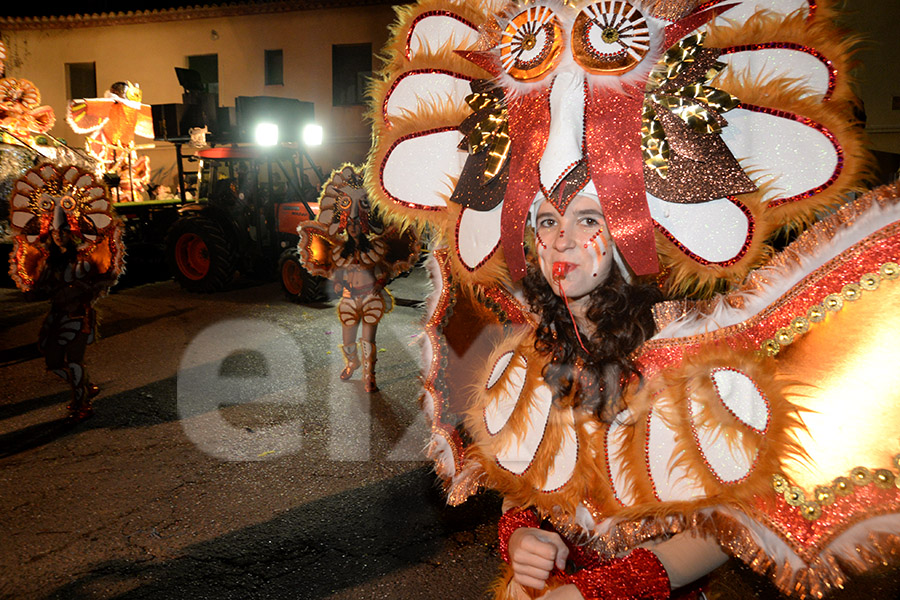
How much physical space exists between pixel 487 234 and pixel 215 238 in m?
8.71

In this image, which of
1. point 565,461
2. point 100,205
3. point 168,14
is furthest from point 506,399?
point 168,14

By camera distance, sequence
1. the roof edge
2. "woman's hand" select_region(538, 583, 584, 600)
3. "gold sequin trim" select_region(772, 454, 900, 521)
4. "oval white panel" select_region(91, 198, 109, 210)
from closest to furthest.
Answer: "gold sequin trim" select_region(772, 454, 900, 521) → "woman's hand" select_region(538, 583, 584, 600) → "oval white panel" select_region(91, 198, 109, 210) → the roof edge

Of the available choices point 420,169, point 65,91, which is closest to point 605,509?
point 420,169

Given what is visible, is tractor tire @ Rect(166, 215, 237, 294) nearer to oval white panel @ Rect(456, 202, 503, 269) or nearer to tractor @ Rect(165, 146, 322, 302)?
tractor @ Rect(165, 146, 322, 302)

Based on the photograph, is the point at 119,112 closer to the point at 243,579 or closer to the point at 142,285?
the point at 142,285

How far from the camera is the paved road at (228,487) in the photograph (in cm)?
287

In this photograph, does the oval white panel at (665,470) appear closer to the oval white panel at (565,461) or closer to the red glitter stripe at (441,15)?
the oval white panel at (565,461)

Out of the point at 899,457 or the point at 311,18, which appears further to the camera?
the point at 311,18

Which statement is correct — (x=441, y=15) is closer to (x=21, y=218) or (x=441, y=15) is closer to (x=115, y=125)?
(x=21, y=218)

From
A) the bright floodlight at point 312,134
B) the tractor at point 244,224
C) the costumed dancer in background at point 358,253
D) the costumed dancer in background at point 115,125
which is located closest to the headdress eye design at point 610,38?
the costumed dancer in background at point 358,253

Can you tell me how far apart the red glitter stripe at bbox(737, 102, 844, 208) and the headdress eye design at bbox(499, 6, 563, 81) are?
0.39 metres

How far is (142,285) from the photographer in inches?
419

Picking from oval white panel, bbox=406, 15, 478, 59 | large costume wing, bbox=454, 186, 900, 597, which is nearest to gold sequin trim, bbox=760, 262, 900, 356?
large costume wing, bbox=454, 186, 900, 597

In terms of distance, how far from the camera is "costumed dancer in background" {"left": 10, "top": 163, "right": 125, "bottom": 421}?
416 centimetres
